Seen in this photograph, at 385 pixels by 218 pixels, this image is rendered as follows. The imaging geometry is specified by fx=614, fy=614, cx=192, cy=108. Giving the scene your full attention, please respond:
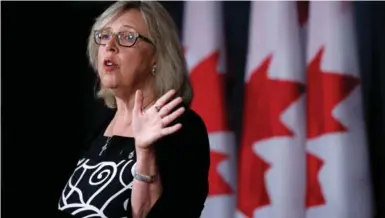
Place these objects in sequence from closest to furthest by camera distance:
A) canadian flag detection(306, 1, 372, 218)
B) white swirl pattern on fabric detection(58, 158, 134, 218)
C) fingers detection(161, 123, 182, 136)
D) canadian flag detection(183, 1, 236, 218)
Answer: fingers detection(161, 123, 182, 136)
white swirl pattern on fabric detection(58, 158, 134, 218)
canadian flag detection(306, 1, 372, 218)
canadian flag detection(183, 1, 236, 218)

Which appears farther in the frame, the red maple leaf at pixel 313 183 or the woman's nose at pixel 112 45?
the red maple leaf at pixel 313 183

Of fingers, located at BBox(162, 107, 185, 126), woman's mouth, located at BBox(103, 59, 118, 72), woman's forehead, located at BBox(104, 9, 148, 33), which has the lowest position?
fingers, located at BBox(162, 107, 185, 126)

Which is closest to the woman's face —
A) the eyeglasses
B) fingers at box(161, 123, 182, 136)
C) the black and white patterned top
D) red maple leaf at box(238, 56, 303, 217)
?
the eyeglasses

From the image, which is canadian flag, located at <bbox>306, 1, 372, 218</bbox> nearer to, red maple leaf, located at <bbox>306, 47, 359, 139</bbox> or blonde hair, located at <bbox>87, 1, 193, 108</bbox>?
red maple leaf, located at <bbox>306, 47, 359, 139</bbox>

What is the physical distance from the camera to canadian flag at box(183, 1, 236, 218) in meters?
1.71

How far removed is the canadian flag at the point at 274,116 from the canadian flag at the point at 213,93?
47 millimetres

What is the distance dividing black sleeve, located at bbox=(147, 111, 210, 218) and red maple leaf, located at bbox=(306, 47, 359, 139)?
0.65m

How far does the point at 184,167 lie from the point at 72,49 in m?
0.91

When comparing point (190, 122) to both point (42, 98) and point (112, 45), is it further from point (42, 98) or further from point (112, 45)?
point (42, 98)

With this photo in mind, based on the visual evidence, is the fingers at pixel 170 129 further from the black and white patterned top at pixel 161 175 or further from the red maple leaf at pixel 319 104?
the red maple leaf at pixel 319 104

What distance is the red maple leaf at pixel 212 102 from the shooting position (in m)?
1.71

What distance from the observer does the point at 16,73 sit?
1.86 m

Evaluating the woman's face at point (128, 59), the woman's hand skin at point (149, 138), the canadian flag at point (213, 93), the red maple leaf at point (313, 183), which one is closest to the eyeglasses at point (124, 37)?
the woman's face at point (128, 59)

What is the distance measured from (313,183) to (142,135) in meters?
0.79
